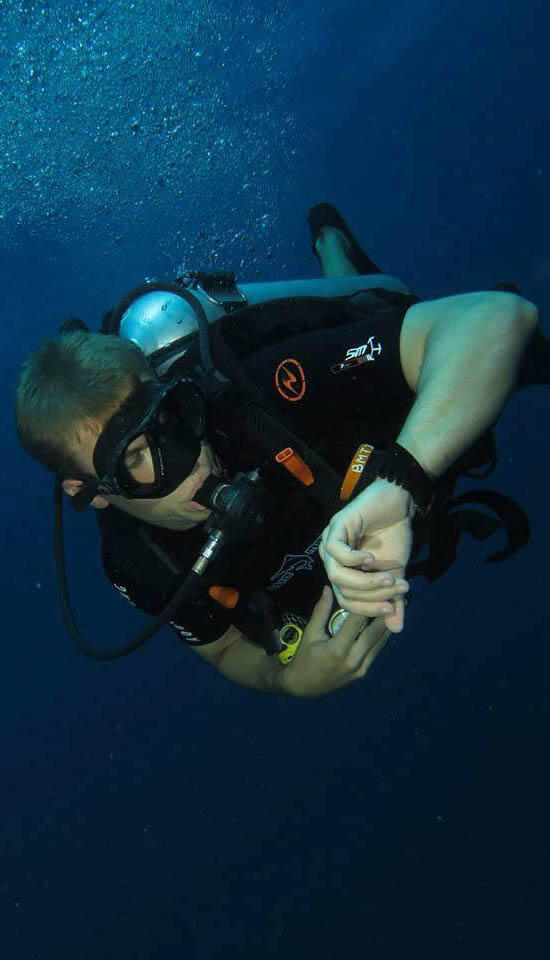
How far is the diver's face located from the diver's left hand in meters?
0.91

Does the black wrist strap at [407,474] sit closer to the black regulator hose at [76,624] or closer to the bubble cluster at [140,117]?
the black regulator hose at [76,624]

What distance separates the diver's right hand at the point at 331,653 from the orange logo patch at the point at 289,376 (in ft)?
2.29

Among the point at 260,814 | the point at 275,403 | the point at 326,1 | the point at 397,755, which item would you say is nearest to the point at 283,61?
the point at 326,1

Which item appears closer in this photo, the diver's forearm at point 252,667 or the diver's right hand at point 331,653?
the diver's right hand at point 331,653

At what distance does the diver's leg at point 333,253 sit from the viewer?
4316 millimetres

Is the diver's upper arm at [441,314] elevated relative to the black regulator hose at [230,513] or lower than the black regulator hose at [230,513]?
elevated

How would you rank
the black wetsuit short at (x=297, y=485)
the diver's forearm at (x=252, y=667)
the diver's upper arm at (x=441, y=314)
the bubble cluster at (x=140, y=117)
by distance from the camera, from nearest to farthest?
the diver's upper arm at (x=441, y=314) → the black wetsuit short at (x=297, y=485) → the diver's forearm at (x=252, y=667) → the bubble cluster at (x=140, y=117)

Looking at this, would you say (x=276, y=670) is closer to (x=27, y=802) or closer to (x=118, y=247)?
(x=118, y=247)

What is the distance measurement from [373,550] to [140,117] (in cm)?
1058

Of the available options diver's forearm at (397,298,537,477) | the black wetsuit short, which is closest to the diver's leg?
the black wetsuit short

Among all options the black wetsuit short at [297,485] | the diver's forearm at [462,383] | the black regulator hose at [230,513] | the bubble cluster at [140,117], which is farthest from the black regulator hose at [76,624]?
the bubble cluster at [140,117]

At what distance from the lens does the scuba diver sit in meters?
1.75

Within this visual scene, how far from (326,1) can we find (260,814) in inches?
533

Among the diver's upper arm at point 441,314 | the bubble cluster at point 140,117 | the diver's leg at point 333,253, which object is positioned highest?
the bubble cluster at point 140,117
